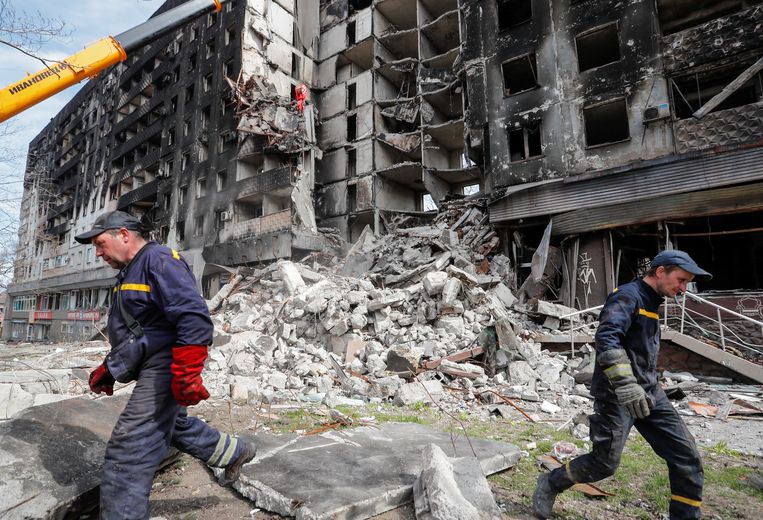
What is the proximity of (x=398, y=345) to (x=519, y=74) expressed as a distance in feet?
43.5

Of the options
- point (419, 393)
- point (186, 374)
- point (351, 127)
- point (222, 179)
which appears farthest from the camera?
point (222, 179)

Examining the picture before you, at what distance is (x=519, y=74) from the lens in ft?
50.1

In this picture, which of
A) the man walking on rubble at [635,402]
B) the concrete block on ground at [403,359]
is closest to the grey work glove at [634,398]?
the man walking on rubble at [635,402]

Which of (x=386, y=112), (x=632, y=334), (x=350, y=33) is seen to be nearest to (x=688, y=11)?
(x=386, y=112)

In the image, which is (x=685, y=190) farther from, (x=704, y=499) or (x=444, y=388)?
(x=704, y=499)

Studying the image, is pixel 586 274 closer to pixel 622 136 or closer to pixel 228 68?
pixel 622 136

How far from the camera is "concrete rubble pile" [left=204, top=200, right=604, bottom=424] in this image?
6258 mm

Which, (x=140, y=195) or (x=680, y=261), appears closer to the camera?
(x=680, y=261)

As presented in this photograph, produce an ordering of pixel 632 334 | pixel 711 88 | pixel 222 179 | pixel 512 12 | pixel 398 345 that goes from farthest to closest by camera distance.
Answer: pixel 222 179 < pixel 512 12 < pixel 711 88 < pixel 398 345 < pixel 632 334

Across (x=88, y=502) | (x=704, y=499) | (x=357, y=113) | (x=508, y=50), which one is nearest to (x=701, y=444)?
(x=704, y=499)

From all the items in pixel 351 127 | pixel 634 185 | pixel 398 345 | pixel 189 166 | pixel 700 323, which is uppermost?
pixel 351 127

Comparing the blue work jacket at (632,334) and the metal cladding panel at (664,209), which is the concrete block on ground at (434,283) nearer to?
the metal cladding panel at (664,209)

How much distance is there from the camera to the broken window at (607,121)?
12.6m

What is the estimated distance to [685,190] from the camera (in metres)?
10.2
